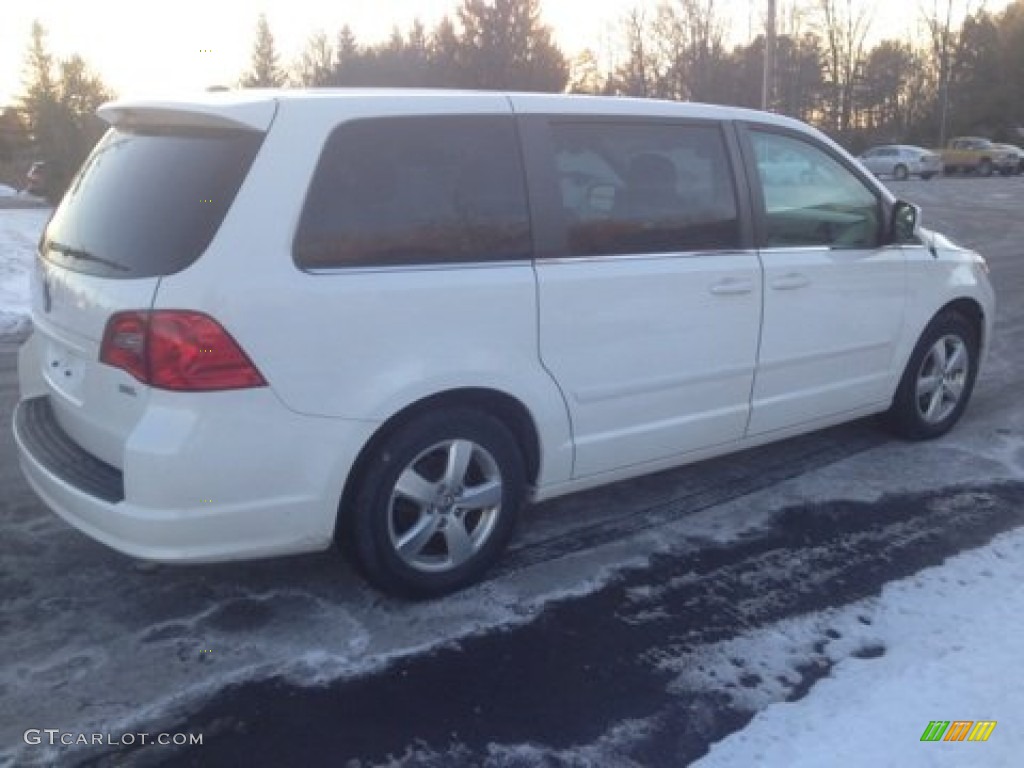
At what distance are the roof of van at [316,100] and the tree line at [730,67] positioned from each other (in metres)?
38.0

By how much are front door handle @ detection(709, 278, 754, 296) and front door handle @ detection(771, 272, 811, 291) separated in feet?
0.54

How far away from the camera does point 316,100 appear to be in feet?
10.8

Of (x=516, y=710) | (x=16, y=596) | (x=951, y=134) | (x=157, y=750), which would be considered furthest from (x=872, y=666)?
(x=951, y=134)

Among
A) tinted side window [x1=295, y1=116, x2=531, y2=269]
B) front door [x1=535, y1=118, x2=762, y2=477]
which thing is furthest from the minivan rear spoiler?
front door [x1=535, y1=118, x2=762, y2=477]

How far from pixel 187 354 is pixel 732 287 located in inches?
89.5

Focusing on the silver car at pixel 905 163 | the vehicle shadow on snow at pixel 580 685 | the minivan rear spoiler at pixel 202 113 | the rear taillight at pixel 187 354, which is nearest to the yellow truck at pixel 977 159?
the silver car at pixel 905 163

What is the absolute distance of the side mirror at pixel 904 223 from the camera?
16.3ft

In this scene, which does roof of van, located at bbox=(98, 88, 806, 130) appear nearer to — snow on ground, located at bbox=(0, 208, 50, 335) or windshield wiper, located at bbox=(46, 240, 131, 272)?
windshield wiper, located at bbox=(46, 240, 131, 272)

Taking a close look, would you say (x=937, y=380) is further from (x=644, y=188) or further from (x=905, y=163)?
(x=905, y=163)

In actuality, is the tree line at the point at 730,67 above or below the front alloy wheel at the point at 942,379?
above

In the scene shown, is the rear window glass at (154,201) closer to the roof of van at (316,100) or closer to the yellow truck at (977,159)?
the roof of van at (316,100)

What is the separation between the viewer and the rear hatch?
313 cm

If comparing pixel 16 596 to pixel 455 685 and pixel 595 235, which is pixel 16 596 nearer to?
pixel 455 685

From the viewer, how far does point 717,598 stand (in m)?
3.71
